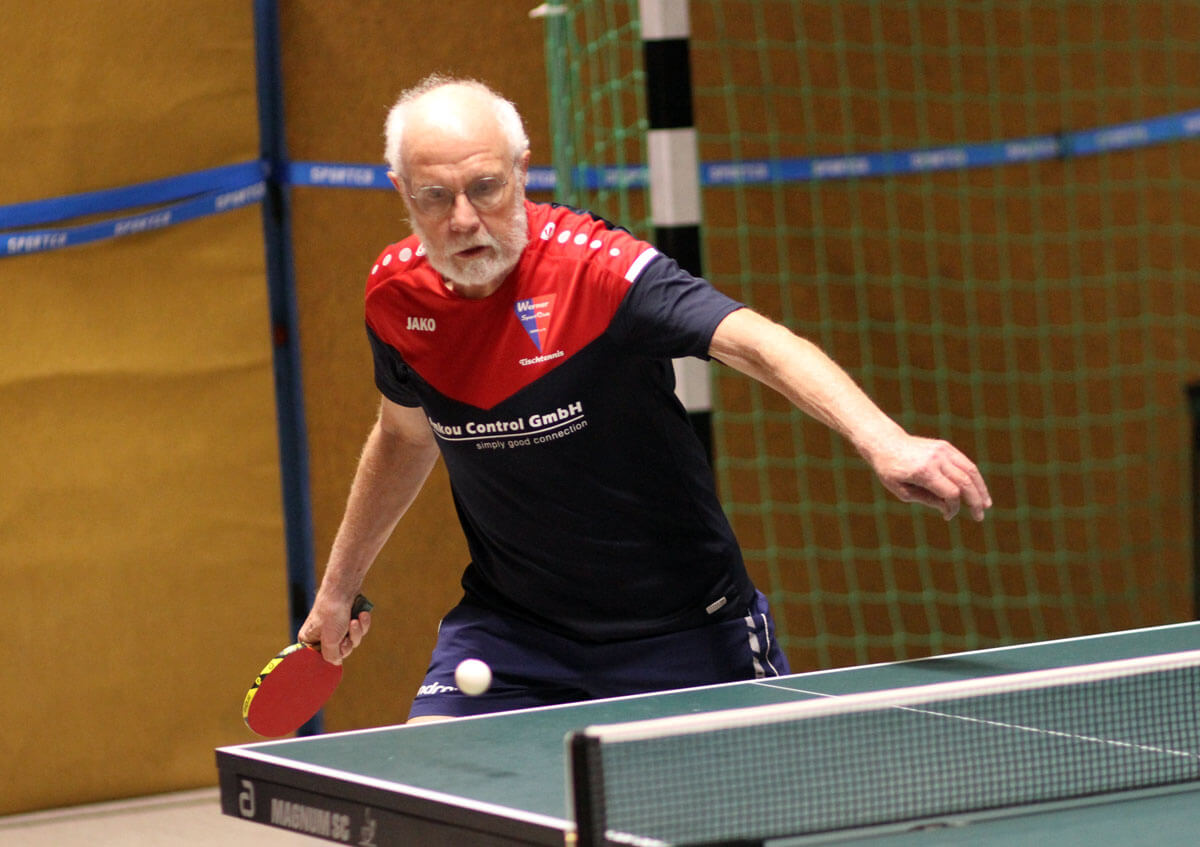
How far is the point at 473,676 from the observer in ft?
8.77

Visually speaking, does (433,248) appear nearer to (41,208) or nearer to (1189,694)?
(1189,694)

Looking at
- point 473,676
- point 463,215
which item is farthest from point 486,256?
point 473,676

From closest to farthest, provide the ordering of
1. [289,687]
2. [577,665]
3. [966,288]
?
[577,665] < [289,687] < [966,288]

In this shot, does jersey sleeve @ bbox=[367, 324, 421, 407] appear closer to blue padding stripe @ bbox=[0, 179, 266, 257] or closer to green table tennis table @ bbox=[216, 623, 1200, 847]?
green table tennis table @ bbox=[216, 623, 1200, 847]

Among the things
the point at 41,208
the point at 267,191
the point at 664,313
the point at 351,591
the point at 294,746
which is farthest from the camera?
the point at 267,191

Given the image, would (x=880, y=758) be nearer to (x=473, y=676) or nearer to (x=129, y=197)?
(x=473, y=676)

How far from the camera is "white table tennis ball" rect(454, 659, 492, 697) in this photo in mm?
2672

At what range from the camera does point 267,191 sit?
524 cm

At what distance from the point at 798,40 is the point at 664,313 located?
373 centimetres

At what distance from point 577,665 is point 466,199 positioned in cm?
86

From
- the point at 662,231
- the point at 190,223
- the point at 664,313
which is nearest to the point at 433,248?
the point at 664,313

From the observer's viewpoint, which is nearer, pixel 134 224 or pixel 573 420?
pixel 573 420

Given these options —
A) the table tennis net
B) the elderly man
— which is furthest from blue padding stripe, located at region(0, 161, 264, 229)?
the table tennis net

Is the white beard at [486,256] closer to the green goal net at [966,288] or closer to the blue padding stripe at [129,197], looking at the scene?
the blue padding stripe at [129,197]
